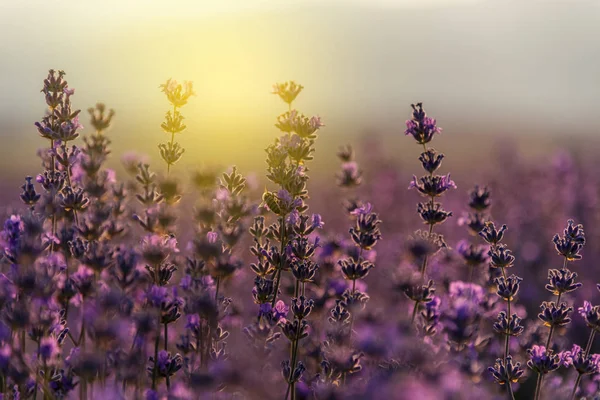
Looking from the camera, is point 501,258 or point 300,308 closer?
point 300,308

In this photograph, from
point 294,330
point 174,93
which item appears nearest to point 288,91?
point 174,93

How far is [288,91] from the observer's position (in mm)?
3588

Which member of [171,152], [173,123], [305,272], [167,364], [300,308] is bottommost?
[167,364]

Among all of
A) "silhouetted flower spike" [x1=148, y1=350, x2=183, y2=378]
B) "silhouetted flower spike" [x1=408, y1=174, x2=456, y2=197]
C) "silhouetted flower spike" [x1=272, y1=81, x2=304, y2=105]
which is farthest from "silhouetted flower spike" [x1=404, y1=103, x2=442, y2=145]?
"silhouetted flower spike" [x1=148, y1=350, x2=183, y2=378]

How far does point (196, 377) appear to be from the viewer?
218 centimetres

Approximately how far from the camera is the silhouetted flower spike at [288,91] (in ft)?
11.7

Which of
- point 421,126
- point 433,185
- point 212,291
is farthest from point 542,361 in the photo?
point 212,291

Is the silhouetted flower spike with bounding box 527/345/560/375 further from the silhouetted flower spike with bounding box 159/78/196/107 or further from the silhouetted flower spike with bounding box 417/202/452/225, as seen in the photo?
the silhouetted flower spike with bounding box 159/78/196/107

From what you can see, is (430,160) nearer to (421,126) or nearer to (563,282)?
(421,126)

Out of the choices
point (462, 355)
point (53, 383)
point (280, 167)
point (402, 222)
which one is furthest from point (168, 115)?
point (402, 222)

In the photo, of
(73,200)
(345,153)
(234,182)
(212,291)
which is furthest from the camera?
(345,153)

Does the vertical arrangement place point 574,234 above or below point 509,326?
above

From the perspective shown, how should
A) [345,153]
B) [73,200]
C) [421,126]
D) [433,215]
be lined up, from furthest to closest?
1. [345,153]
2. [421,126]
3. [433,215]
4. [73,200]

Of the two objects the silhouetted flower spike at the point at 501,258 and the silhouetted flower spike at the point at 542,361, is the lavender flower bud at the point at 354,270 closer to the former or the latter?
the silhouetted flower spike at the point at 501,258
